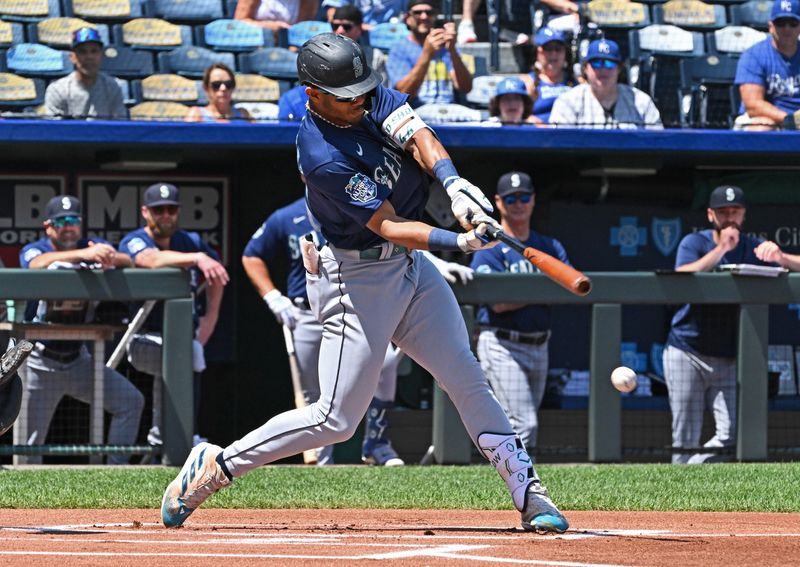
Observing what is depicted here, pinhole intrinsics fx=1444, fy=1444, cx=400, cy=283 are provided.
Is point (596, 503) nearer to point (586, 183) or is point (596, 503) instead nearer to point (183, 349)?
point (183, 349)

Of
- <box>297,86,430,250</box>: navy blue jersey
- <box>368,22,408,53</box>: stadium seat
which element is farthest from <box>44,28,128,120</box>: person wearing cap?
<box>297,86,430,250</box>: navy blue jersey

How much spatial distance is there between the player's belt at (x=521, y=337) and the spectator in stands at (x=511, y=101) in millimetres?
1701

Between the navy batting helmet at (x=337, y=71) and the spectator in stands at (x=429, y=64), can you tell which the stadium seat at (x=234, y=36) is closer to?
the spectator in stands at (x=429, y=64)

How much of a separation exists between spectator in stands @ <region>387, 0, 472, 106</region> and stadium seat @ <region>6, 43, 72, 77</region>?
246cm

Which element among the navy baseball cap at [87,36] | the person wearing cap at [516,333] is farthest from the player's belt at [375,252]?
the navy baseball cap at [87,36]

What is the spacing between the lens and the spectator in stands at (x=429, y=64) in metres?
10.2

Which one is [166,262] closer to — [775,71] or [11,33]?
[11,33]

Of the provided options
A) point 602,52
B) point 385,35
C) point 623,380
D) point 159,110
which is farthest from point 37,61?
point 623,380

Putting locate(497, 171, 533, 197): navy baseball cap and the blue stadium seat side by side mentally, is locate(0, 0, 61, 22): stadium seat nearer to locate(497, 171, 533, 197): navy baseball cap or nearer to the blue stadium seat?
the blue stadium seat

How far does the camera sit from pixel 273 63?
35.5ft

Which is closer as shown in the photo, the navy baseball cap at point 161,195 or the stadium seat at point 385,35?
the navy baseball cap at point 161,195

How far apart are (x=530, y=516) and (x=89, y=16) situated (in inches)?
295

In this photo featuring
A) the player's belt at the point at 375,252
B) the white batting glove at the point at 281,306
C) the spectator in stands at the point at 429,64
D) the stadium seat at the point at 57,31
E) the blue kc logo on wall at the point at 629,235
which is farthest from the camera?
the stadium seat at the point at 57,31

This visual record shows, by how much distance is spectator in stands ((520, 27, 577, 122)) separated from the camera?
1035cm
